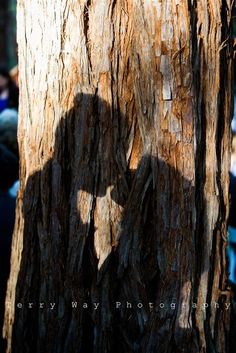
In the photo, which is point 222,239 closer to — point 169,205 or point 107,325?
point 169,205

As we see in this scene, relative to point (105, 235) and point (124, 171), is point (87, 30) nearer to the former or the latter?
point (124, 171)

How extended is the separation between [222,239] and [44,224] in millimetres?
893

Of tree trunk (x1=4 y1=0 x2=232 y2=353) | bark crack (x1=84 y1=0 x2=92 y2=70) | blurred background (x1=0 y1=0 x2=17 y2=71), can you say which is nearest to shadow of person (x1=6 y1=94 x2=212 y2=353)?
tree trunk (x1=4 y1=0 x2=232 y2=353)

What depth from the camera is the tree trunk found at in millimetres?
2820

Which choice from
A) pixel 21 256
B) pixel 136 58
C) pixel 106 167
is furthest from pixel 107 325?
pixel 136 58

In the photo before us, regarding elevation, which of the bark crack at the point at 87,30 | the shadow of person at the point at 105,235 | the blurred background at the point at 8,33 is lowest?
the shadow of person at the point at 105,235

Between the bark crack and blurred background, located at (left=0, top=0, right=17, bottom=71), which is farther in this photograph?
blurred background, located at (left=0, top=0, right=17, bottom=71)

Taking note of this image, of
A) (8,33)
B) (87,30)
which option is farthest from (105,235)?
(8,33)

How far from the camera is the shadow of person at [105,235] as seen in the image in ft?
9.50

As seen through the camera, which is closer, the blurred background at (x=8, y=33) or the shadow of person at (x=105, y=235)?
the shadow of person at (x=105, y=235)

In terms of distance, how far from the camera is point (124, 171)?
115 inches

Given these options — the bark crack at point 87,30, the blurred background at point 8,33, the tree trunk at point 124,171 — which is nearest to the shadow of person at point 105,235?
the tree trunk at point 124,171

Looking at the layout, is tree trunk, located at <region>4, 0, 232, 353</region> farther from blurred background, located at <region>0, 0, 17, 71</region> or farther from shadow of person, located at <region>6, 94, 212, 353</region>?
blurred background, located at <region>0, 0, 17, 71</region>

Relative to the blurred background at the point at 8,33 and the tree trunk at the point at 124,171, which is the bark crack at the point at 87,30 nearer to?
the tree trunk at the point at 124,171
